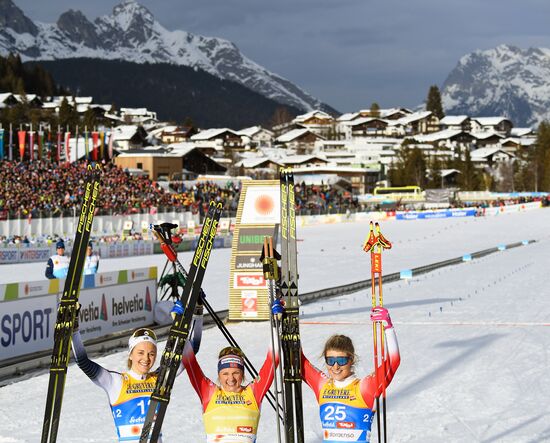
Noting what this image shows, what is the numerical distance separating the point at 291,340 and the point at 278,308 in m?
0.24

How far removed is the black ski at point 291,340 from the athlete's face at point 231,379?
1.48 ft

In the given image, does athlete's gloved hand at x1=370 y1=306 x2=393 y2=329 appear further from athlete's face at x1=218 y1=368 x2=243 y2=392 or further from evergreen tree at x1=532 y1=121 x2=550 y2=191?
evergreen tree at x1=532 y1=121 x2=550 y2=191

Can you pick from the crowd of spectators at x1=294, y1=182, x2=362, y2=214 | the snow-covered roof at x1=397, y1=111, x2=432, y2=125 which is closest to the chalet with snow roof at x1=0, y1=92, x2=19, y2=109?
the crowd of spectators at x1=294, y1=182, x2=362, y2=214

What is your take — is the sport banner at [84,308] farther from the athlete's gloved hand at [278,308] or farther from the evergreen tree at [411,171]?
the evergreen tree at [411,171]

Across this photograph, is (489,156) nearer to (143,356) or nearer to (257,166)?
(257,166)

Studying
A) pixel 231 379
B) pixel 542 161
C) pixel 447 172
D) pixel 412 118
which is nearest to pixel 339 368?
pixel 231 379

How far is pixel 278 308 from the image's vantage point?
6.34 metres

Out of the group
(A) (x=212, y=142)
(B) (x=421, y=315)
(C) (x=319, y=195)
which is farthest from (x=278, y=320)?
(A) (x=212, y=142)

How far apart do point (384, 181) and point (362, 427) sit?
132 metres

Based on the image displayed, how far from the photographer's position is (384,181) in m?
137

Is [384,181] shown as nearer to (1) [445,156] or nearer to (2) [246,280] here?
(1) [445,156]

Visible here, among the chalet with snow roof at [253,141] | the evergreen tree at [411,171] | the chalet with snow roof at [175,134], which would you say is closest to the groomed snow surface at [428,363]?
the evergreen tree at [411,171]

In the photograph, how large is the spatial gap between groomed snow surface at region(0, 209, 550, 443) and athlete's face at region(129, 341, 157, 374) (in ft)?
11.6

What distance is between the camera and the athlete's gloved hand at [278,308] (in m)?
6.34
